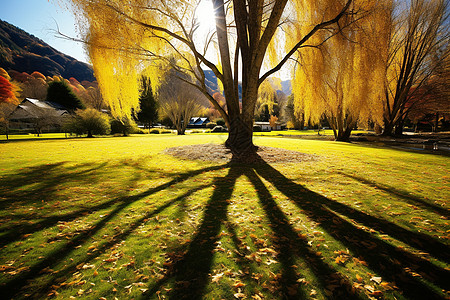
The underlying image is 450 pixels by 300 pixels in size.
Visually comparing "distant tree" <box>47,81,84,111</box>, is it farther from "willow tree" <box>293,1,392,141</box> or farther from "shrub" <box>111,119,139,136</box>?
"willow tree" <box>293,1,392,141</box>

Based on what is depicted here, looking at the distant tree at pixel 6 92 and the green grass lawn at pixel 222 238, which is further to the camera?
the distant tree at pixel 6 92

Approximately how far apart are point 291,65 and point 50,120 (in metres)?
25.1

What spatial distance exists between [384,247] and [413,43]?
2358cm

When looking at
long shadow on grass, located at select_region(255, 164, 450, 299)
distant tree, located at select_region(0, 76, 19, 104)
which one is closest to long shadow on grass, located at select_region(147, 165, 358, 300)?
long shadow on grass, located at select_region(255, 164, 450, 299)

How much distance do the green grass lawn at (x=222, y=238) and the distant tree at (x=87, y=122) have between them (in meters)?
18.1

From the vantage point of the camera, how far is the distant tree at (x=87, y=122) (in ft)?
63.4

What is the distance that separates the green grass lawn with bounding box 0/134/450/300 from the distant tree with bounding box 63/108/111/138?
1813cm

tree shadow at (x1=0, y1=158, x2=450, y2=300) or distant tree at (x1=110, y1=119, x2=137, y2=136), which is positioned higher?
distant tree at (x1=110, y1=119, x2=137, y2=136)

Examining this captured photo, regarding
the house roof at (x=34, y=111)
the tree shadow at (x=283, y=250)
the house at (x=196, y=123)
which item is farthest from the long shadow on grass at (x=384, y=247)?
the house at (x=196, y=123)

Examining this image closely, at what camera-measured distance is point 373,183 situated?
4539mm

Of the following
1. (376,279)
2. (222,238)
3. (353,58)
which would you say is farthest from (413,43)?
(222,238)

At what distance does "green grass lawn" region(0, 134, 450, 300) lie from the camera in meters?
1.68

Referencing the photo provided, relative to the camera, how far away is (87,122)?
1967 centimetres

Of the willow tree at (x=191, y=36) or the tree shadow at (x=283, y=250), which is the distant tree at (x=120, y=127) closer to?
the willow tree at (x=191, y=36)
